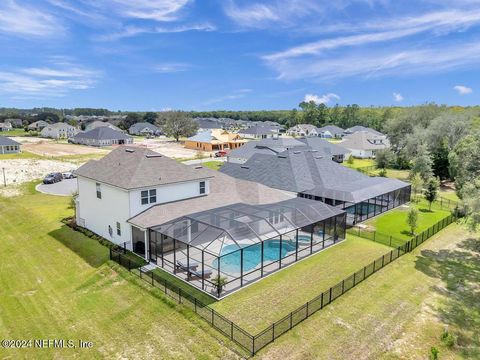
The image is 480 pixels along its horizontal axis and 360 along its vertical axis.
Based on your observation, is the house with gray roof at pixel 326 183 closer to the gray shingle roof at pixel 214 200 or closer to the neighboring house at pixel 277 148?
the gray shingle roof at pixel 214 200

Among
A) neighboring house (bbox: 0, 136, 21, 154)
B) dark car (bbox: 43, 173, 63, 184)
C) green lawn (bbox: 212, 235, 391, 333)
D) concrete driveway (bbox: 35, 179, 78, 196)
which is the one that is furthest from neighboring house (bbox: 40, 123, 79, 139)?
green lawn (bbox: 212, 235, 391, 333)

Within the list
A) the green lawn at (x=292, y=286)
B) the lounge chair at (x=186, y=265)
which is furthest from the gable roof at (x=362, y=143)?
the lounge chair at (x=186, y=265)

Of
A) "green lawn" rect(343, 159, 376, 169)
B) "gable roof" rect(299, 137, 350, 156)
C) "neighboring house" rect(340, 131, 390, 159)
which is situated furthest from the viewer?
"neighboring house" rect(340, 131, 390, 159)

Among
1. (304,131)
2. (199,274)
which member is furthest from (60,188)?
(304,131)

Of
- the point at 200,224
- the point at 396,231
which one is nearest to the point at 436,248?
the point at 396,231

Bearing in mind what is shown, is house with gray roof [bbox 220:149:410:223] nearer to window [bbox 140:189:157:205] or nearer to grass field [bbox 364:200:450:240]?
grass field [bbox 364:200:450:240]

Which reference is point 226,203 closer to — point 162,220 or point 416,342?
point 162,220
